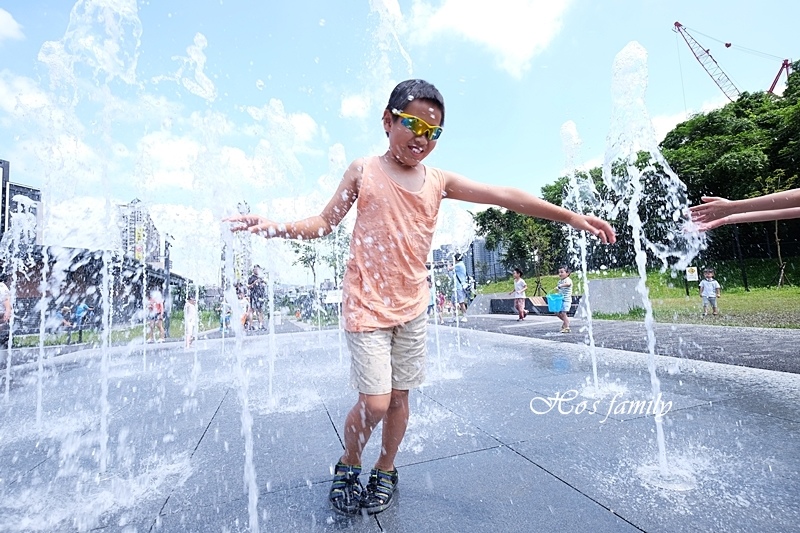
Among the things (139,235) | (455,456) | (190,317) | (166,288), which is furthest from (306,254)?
(455,456)

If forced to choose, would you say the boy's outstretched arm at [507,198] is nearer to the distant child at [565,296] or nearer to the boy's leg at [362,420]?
the boy's leg at [362,420]

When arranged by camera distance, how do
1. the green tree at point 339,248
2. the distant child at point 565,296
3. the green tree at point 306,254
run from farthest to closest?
1. the green tree at point 306,254
2. the green tree at point 339,248
3. the distant child at point 565,296

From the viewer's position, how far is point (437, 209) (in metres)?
2.10

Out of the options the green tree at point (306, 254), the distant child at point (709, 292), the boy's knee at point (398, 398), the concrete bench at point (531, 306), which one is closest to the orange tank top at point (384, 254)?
the boy's knee at point (398, 398)

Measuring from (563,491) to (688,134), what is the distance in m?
36.8

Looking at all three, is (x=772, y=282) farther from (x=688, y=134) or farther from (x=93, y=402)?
(x=93, y=402)

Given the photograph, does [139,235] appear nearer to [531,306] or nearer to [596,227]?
[531,306]

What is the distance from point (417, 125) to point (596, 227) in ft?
3.49

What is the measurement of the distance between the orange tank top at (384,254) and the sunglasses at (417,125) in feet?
0.73

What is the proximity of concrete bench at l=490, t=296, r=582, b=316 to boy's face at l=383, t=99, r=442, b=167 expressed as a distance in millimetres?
12735

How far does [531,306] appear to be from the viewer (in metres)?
16.0

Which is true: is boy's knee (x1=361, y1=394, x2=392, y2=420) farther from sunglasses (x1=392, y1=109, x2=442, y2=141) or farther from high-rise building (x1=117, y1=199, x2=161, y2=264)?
high-rise building (x1=117, y1=199, x2=161, y2=264)

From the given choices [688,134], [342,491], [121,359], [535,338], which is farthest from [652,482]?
[688,134]

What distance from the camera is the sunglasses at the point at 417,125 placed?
73.3 inches
